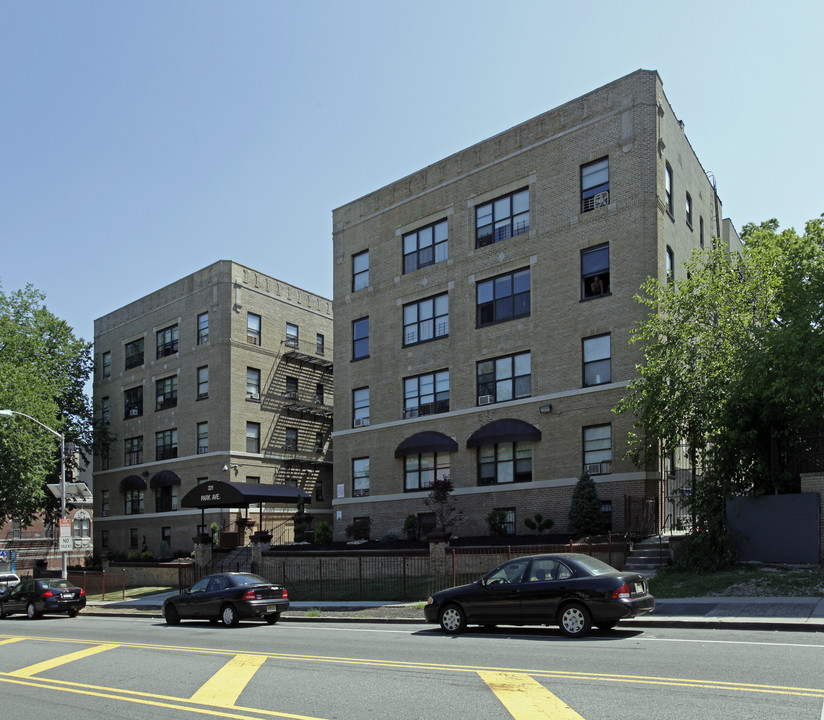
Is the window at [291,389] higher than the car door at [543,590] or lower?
higher

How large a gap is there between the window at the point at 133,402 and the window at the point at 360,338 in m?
19.5

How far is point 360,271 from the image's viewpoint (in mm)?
37188

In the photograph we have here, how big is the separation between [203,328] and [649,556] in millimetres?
30902

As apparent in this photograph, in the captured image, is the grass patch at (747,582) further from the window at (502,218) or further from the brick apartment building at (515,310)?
the window at (502,218)

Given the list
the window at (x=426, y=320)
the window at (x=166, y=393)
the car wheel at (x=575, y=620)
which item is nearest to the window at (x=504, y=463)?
the window at (x=426, y=320)

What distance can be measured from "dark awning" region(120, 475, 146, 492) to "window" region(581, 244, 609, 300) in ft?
101

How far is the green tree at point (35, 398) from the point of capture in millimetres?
40062

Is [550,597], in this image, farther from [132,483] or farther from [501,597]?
[132,483]

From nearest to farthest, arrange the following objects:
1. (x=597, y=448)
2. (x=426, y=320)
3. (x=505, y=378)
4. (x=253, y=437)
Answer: (x=597, y=448), (x=505, y=378), (x=426, y=320), (x=253, y=437)

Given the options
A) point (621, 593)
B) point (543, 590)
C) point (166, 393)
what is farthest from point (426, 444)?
point (166, 393)

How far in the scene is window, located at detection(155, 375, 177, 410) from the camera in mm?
47469

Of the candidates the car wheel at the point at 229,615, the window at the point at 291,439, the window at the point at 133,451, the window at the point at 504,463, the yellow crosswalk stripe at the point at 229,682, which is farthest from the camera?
the window at the point at 133,451

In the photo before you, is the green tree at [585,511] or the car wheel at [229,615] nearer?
the car wheel at [229,615]

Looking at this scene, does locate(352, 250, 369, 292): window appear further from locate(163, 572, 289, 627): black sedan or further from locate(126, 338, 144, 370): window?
locate(126, 338, 144, 370): window
